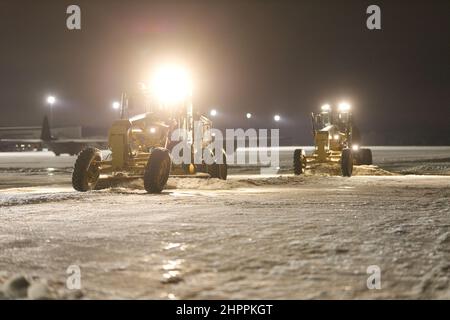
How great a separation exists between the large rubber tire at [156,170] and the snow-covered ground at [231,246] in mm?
1782

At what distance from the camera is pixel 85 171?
1441 cm

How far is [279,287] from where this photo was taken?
4.73 metres

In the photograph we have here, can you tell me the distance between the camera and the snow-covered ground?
4.79 meters

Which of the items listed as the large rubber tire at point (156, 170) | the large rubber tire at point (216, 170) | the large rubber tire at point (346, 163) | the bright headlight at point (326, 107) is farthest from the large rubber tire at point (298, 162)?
the large rubber tire at point (156, 170)

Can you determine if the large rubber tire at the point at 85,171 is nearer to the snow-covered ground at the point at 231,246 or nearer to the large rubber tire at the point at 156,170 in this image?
the large rubber tire at the point at 156,170

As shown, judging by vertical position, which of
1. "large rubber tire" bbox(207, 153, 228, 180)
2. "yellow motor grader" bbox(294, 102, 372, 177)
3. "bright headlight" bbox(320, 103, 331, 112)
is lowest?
"large rubber tire" bbox(207, 153, 228, 180)

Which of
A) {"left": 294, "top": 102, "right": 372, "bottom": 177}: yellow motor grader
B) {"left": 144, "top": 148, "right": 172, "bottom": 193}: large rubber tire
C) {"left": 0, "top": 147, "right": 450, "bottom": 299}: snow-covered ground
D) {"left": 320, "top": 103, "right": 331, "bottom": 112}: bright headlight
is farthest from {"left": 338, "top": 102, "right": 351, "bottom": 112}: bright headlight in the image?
{"left": 0, "top": 147, "right": 450, "bottom": 299}: snow-covered ground

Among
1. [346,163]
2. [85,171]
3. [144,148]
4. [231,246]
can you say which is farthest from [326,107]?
[231,246]

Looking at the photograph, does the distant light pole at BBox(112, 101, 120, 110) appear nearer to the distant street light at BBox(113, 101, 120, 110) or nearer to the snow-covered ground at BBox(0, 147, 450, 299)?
the distant street light at BBox(113, 101, 120, 110)

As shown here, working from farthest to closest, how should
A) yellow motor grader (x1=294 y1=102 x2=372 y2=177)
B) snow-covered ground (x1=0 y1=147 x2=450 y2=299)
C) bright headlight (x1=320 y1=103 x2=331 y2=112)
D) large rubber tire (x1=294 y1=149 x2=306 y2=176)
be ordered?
bright headlight (x1=320 y1=103 x2=331 y2=112)
yellow motor grader (x1=294 y1=102 x2=372 y2=177)
large rubber tire (x1=294 y1=149 x2=306 y2=176)
snow-covered ground (x1=0 y1=147 x2=450 y2=299)

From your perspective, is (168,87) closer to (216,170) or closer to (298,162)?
(216,170)

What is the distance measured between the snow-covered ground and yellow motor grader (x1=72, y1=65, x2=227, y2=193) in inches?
89.7

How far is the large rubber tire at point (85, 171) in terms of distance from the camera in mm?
14328

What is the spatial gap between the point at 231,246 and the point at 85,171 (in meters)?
8.85
